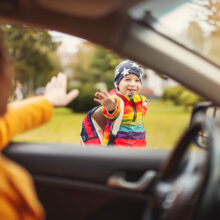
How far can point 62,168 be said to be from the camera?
227cm

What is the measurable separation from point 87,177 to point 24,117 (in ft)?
1.69

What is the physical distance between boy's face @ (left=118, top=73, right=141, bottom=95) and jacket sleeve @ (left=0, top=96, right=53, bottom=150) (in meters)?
1.83

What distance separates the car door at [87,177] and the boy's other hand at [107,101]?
0.64m

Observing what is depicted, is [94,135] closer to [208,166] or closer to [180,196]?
[180,196]

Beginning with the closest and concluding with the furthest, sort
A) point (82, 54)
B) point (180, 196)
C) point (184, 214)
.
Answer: point (184, 214) < point (180, 196) < point (82, 54)

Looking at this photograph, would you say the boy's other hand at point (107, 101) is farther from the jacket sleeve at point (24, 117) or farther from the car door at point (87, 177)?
the jacket sleeve at point (24, 117)

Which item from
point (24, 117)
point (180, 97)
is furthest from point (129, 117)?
point (180, 97)

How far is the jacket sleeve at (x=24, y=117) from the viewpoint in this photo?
76.6 inches

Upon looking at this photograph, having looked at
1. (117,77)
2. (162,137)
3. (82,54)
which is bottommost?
(162,137)

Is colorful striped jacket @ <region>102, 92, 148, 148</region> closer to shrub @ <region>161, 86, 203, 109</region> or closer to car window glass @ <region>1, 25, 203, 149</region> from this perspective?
car window glass @ <region>1, 25, 203, 149</region>

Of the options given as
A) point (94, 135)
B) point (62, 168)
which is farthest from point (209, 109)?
point (94, 135)

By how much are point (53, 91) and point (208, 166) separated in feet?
3.80

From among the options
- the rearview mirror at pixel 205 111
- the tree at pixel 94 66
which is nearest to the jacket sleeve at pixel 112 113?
the rearview mirror at pixel 205 111

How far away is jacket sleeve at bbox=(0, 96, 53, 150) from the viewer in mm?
1946
